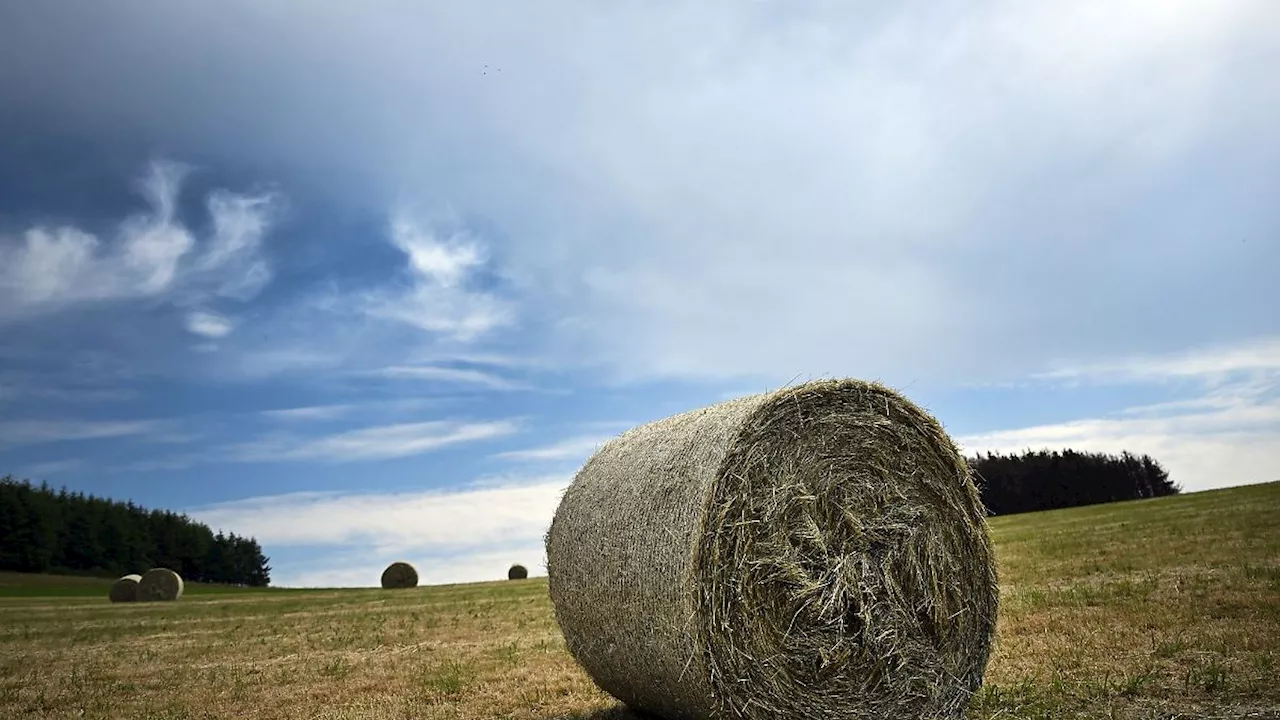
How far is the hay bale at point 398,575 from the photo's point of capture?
39188mm

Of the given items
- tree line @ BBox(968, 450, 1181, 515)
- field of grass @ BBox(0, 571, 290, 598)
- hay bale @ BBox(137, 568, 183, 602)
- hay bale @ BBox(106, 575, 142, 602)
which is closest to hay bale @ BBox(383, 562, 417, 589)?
hay bale @ BBox(137, 568, 183, 602)

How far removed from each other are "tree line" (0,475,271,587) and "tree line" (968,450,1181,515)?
2402 inches

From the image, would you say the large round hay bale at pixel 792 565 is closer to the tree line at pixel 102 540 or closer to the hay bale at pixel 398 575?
the hay bale at pixel 398 575

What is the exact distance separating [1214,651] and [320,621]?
17161mm

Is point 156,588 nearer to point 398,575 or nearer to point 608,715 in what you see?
point 398,575

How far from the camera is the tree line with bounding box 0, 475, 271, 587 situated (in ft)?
207

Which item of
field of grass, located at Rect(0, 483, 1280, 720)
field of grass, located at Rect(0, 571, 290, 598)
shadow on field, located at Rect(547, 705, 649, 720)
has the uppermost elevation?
field of grass, located at Rect(0, 571, 290, 598)

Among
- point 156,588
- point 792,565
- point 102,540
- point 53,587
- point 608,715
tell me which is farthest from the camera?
point 102,540

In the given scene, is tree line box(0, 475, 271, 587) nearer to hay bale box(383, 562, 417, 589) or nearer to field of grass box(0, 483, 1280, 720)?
hay bale box(383, 562, 417, 589)

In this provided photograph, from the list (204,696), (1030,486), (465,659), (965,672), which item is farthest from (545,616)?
(1030,486)

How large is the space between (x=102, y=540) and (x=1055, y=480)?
218ft

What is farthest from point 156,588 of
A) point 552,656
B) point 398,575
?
point 552,656

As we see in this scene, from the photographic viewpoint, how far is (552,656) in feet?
35.9

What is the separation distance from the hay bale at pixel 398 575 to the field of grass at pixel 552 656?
19.0 meters
